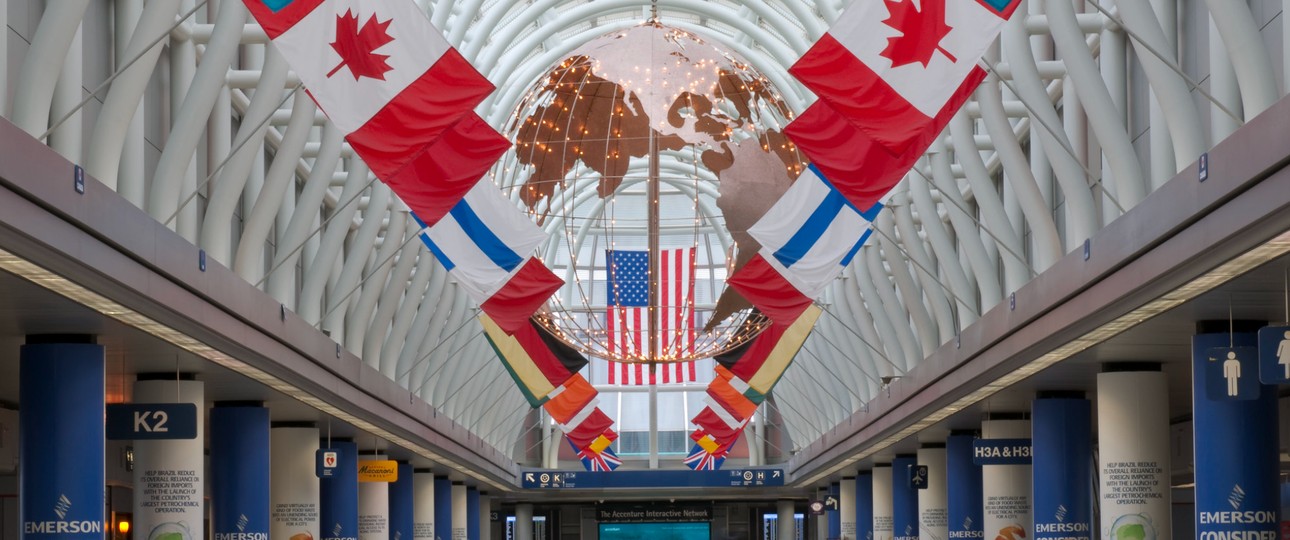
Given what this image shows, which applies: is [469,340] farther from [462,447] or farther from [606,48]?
[606,48]

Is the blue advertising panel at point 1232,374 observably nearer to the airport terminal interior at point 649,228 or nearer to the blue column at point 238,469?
the airport terminal interior at point 649,228

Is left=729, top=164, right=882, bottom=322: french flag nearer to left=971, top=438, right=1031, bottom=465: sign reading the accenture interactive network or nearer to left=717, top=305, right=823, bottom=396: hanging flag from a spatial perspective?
left=971, top=438, right=1031, bottom=465: sign reading the accenture interactive network

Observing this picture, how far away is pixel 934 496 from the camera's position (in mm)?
37156

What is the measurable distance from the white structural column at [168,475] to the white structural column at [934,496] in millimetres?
18930

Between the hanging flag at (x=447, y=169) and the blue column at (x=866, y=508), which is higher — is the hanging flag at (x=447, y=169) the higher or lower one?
the higher one

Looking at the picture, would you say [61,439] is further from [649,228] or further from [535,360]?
[535,360]

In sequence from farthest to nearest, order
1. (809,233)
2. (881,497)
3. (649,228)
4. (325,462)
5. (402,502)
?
(881,497) → (402,502) → (325,462) → (649,228) → (809,233)

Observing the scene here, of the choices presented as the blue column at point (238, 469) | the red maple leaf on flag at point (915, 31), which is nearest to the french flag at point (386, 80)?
the red maple leaf on flag at point (915, 31)

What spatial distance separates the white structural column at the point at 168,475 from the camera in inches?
826

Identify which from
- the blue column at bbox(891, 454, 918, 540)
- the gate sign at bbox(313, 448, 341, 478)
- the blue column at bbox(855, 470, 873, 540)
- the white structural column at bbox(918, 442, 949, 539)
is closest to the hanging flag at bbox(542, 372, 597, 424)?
the blue column at bbox(891, 454, 918, 540)

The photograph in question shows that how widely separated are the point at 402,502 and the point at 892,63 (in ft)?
97.3

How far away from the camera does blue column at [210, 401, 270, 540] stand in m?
24.6

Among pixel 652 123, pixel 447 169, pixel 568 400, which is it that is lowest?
pixel 568 400

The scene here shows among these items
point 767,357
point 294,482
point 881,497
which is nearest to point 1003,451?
point 767,357
